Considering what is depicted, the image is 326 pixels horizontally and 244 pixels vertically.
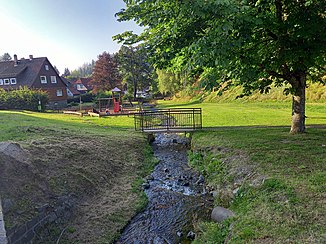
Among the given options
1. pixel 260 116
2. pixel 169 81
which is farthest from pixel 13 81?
pixel 260 116

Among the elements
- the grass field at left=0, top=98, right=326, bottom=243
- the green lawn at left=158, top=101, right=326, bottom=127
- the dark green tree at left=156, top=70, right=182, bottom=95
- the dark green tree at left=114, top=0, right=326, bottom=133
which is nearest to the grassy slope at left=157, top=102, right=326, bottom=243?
the grass field at left=0, top=98, right=326, bottom=243

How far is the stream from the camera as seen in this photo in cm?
510

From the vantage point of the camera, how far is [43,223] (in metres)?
4.73

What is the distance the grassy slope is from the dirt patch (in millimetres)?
2243

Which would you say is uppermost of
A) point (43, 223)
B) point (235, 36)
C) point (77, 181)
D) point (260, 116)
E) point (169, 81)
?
point (169, 81)

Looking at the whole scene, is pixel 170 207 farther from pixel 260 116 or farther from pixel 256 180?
pixel 260 116

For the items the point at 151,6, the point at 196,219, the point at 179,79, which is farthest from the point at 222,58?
the point at 179,79

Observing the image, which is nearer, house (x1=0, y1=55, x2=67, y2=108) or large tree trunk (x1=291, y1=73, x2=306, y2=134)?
large tree trunk (x1=291, y1=73, x2=306, y2=134)

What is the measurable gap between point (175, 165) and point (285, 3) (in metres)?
6.41

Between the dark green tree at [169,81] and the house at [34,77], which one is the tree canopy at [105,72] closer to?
the house at [34,77]

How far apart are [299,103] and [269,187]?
5.16m

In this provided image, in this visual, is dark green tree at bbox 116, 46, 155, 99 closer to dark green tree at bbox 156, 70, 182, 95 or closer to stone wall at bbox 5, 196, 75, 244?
dark green tree at bbox 156, 70, 182, 95

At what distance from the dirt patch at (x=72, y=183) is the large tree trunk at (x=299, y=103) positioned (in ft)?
20.4

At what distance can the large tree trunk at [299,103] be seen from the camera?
8.62 metres
